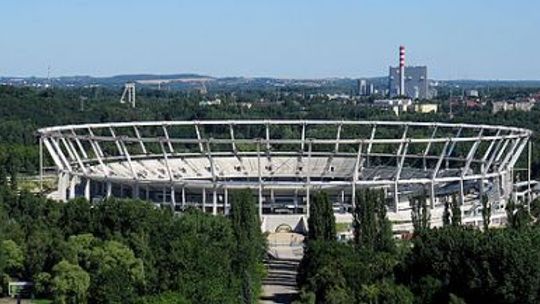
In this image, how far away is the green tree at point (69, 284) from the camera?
102 ft

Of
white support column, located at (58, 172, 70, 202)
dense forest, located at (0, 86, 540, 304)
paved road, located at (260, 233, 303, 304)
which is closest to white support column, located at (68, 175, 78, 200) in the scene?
A: white support column, located at (58, 172, 70, 202)

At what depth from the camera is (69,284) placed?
31578 millimetres

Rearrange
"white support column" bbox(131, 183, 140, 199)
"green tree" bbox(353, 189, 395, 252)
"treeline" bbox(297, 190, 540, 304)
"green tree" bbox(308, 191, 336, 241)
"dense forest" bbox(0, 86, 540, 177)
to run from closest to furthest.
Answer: "treeline" bbox(297, 190, 540, 304), "green tree" bbox(353, 189, 395, 252), "green tree" bbox(308, 191, 336, 241), "white support column" bbox(131, 183, 140, 199), "dense forest" bbox(0, 86, 540, 177)

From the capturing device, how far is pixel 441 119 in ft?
367

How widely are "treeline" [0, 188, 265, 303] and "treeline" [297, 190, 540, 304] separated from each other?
2.56 metres

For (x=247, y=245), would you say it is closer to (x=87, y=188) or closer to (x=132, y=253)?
(x=132, y=253)

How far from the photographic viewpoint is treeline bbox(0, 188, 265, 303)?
96.8ft

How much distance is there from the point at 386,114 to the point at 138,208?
85.2 m

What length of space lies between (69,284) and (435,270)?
430 inches

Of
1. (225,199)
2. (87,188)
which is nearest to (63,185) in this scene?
(87,188)

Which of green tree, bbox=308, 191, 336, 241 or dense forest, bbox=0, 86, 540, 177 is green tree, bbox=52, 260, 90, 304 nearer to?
green tree, bbox=308, 191, 336, 241

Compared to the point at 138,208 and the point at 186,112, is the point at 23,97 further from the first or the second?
the point at 138,208

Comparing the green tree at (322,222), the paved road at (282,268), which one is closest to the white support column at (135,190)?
the paved road at (282,268)

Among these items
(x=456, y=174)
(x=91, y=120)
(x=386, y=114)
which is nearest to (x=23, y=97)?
(x=91, y=120)
